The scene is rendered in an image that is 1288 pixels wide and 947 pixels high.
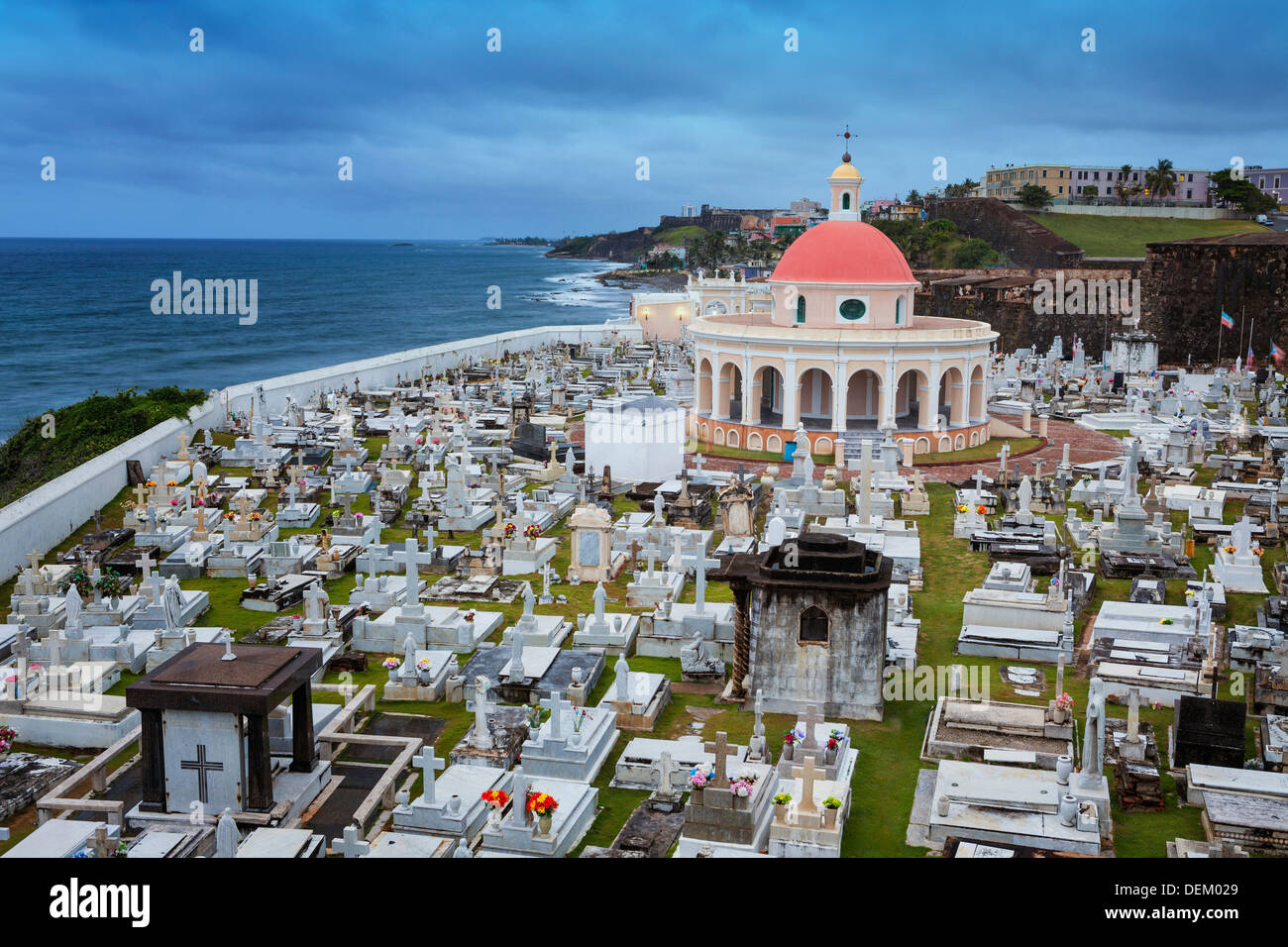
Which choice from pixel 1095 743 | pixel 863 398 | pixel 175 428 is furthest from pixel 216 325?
pixel 1095 743

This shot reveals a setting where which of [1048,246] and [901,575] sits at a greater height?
[1048,246]

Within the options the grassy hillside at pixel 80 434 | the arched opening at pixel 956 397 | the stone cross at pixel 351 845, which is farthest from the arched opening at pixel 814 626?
the grassy hillside at pixel 80 434

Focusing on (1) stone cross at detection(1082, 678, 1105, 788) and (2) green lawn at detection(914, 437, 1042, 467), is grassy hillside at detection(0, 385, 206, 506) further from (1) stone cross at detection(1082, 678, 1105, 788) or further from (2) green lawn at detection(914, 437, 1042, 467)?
(1) stone cross at detection(1082, 678, 1105, 788)

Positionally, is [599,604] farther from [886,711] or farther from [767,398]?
[767,398]

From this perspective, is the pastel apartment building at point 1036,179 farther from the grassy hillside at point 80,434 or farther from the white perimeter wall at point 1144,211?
the grassy hillside at point 80,434
